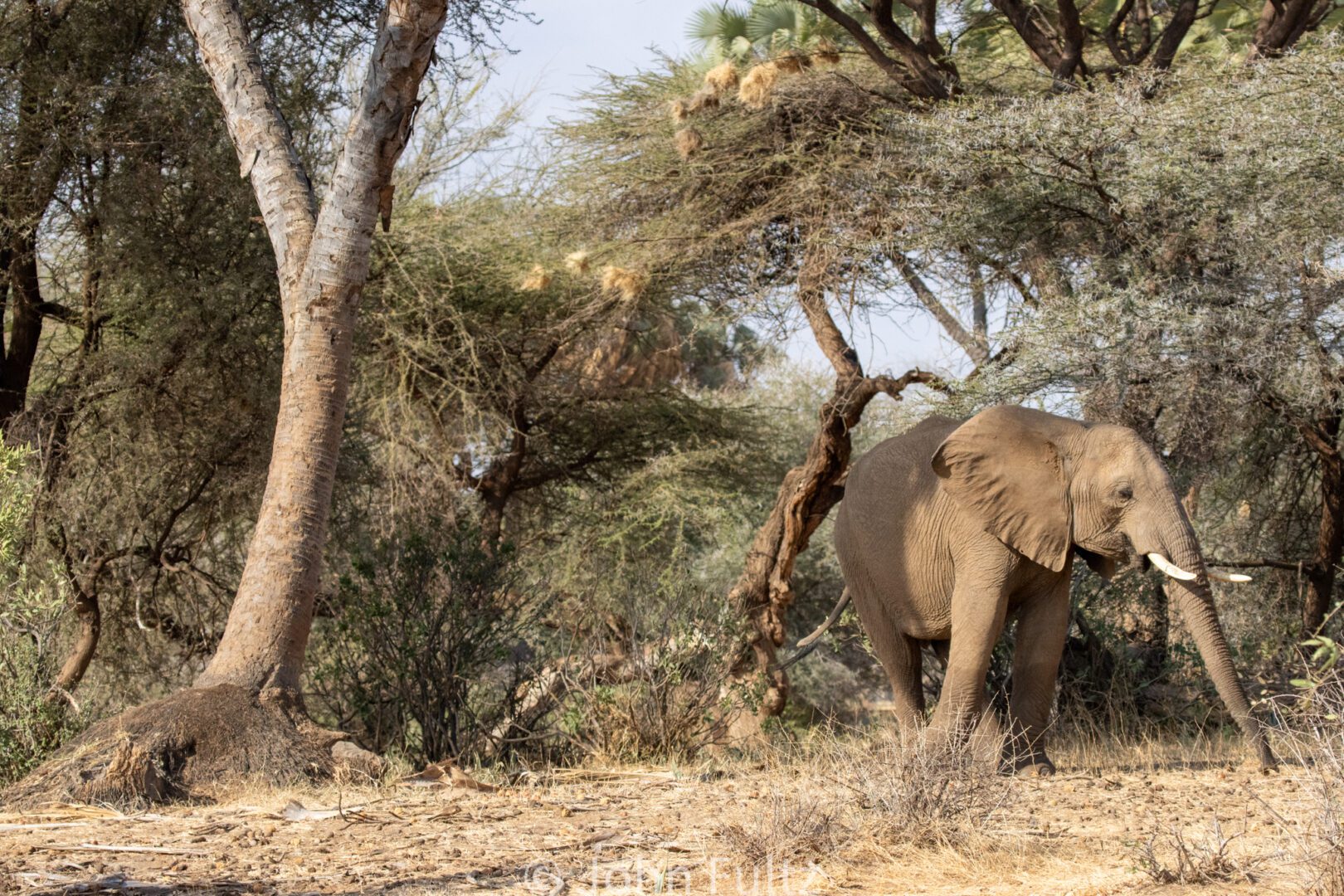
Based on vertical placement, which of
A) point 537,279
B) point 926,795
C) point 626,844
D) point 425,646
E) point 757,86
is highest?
point 757,86

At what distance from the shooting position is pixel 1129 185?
10445 millimetres

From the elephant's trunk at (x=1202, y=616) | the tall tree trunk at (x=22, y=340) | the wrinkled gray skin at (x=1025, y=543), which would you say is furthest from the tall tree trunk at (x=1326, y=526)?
the tall tree trunk at (x=22, y=340)

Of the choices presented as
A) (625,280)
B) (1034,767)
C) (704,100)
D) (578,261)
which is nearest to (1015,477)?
(1034,767)

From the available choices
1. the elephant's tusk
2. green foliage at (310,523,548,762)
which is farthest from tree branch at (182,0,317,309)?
the elephant's tusk

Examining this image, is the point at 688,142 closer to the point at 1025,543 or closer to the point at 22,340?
the point at 22,340

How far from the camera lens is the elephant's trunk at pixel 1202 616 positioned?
7.29 metres

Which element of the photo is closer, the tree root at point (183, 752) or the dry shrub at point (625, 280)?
the tree root at point (183, 752)

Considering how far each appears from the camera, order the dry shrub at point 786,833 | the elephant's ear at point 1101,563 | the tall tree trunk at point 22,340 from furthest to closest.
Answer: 1. the tall tree trunk at point 22,340
2. the elephant's ear at point 1101,563
3. the dry shrub at point 786,833

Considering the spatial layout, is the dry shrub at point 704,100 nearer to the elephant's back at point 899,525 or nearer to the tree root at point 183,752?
the elephant's back at point 899,525

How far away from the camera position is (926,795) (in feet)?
17.6

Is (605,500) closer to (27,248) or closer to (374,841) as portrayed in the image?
(27,248)

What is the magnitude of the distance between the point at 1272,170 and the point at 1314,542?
4.48 metres

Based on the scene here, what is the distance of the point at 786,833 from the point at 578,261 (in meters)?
8.90

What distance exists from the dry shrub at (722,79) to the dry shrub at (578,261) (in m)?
2.03
